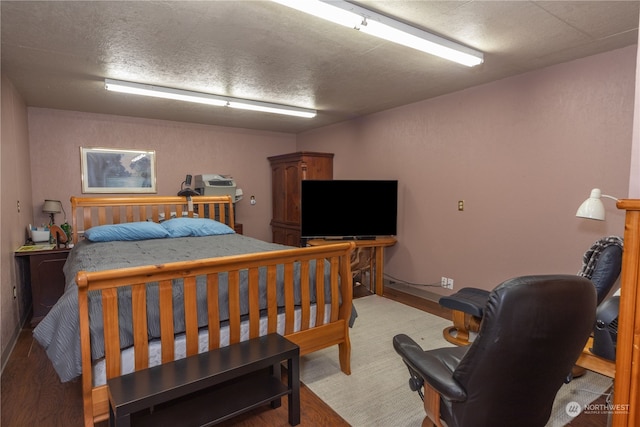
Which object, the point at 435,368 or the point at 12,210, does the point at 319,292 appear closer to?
the point at 435,368

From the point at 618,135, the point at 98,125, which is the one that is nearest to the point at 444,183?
the point at 618,135

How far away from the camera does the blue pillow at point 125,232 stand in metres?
3.35

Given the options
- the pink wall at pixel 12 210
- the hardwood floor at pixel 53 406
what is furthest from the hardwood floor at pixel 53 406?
the pink wall at pixel 12 210

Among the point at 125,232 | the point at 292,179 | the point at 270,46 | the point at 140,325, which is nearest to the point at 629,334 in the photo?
the point at 140,325

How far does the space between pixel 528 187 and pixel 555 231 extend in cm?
46

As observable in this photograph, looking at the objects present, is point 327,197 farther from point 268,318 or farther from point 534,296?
point 534,296

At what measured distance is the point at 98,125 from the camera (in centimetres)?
460

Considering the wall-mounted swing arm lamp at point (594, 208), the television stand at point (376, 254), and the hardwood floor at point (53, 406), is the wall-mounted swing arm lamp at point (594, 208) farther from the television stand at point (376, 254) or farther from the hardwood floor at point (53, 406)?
the television stand at point (376, 254)

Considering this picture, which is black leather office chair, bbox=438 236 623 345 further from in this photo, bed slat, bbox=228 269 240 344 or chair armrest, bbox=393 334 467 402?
bed slat, bbox=228 269 240 344

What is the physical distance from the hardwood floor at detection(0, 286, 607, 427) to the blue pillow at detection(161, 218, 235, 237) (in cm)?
156

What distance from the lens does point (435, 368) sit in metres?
1.41

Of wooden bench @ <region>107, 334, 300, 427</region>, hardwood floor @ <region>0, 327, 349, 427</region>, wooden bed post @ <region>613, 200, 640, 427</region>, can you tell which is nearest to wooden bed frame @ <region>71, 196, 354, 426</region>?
wooden bench @ <region>107, 334, 300, 427</region>

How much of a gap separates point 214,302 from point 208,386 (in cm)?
47

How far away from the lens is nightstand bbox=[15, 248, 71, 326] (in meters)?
3.41
